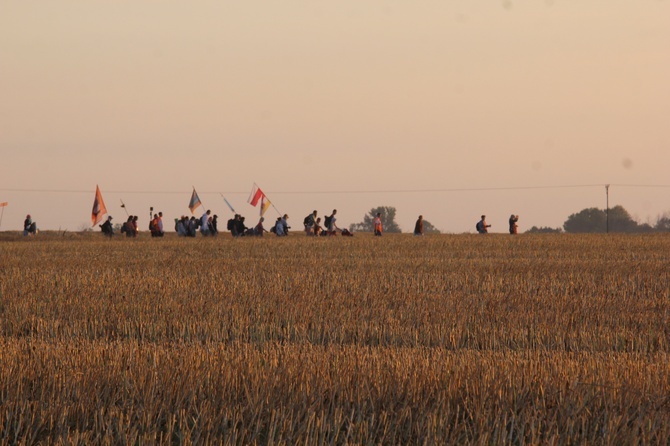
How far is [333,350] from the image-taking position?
936 cm

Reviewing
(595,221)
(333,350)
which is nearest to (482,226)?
(333,350)

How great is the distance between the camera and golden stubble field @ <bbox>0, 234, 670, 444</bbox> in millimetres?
6238

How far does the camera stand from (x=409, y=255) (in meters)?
29.3

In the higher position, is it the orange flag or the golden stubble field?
the orange flag

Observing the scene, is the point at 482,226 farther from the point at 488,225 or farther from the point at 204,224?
the point at 204,224

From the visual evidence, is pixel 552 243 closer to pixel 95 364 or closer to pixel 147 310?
pixel 147 310

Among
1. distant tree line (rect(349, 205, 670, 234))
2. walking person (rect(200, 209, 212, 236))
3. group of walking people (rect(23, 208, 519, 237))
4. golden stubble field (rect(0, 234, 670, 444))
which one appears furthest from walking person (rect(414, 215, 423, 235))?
distant tree line (rect(349, 205, 670, 234))

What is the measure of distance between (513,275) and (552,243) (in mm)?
14943

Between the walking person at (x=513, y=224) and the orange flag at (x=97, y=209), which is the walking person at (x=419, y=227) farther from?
the orange flag at (x=97, y=209)

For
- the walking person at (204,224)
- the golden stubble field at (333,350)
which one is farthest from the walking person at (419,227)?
the golden stubble field at (333,350)

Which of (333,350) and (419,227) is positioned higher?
(419,227)

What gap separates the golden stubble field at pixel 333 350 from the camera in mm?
6238

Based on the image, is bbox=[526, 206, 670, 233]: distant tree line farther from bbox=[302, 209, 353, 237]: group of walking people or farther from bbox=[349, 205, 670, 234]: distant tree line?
bbox=[302, 209, 353, 237]: group of walking people

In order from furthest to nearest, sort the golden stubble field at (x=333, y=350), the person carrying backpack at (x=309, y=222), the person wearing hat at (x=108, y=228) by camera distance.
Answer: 1. the person carrying backpack at (x=309, y=222)
2. the person wearing hat at (x=108, y=228)
3. the golden stubble field at (x=333, y=350)
